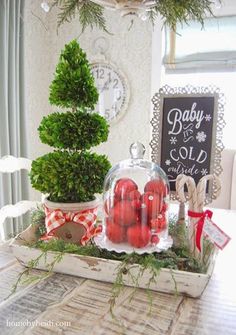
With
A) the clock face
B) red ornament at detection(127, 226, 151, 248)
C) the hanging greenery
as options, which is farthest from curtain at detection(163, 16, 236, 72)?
red ornament at detection(127, 226, 151, 248)

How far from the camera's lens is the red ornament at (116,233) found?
0.83m

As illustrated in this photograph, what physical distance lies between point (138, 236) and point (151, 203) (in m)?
0.10

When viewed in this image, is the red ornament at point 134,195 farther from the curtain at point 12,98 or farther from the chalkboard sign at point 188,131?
the curtain at point 12,98

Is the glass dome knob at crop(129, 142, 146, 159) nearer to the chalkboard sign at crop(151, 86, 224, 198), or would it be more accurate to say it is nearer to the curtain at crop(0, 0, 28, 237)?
the chalkboard sign at crop(151, 86, 224, 198)

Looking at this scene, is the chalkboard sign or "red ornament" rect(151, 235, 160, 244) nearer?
"red ornament" rect(151, 235, 160, 244)

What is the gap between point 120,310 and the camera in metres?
0.69

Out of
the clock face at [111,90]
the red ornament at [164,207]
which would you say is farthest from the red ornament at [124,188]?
the clock face at [111,90]

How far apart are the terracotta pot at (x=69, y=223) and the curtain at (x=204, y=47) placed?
2.12 m

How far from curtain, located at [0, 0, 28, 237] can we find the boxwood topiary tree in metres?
1.48

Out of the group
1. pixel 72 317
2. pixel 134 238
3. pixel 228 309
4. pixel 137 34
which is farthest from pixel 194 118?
pixel 137 34

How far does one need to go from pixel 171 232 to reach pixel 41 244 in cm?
39

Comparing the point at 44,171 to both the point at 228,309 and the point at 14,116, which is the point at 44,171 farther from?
the point at 14,116

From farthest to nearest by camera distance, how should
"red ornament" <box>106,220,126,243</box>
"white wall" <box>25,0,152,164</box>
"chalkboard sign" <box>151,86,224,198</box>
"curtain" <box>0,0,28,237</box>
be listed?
"white wall" <box>25,0,152,164</box> → "curtain" <box>0,0,28,237</box> → "chalkboard sign" <box>151,86,224,198</box> → "red ornament" <box>106,220,126,243</box>

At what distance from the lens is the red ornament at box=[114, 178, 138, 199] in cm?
85
